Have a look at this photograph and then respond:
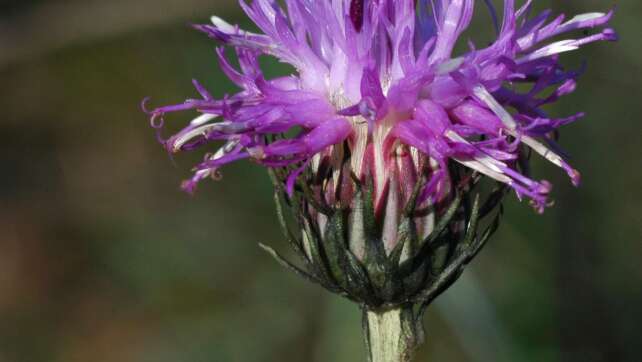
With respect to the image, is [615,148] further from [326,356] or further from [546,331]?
[326,356]

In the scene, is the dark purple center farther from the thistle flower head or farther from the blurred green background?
the blurred green background

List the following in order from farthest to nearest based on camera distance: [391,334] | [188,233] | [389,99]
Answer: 1. [188,233]
2. [391,334]
3. [389,99]

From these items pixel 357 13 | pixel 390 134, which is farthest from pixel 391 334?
pixel 357 13

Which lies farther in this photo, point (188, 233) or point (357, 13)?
point (188, 233)

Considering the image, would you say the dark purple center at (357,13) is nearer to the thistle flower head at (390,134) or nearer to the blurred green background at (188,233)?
the thistle flower head at (390,134)

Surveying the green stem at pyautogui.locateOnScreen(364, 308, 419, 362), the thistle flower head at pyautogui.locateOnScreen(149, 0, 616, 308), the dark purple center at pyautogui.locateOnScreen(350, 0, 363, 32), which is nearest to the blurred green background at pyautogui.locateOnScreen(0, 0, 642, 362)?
the green stem at pyautogui.locateOnScreen(364, 308, 419, 362)

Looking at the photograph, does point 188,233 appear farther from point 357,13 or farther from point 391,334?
point 357,13
